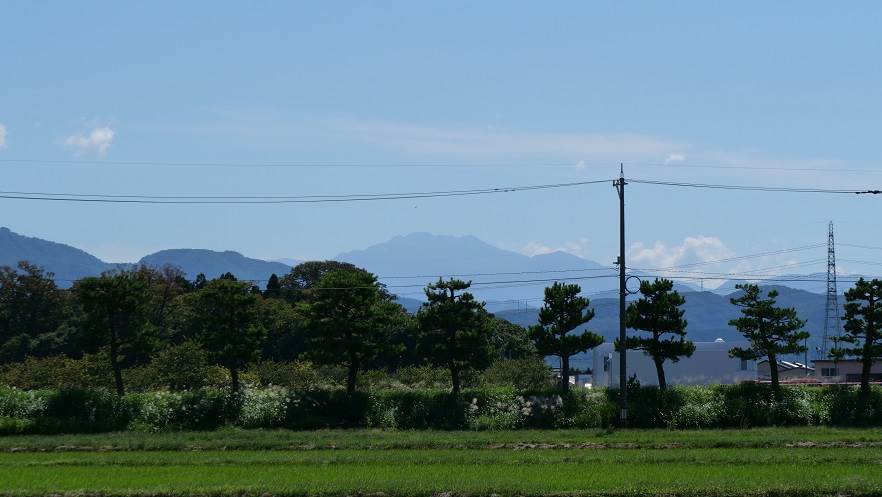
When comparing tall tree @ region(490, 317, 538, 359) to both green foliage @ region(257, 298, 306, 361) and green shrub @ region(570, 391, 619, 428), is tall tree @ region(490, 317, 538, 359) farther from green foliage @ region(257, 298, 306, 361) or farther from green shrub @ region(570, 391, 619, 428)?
green shrub @ region(570, 391, 619, 428)

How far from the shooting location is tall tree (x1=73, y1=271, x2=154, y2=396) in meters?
50.3

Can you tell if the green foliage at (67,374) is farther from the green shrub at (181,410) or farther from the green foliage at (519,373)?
the green foliage at (519,373)

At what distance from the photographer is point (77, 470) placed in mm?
28016

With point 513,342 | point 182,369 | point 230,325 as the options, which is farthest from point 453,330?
point 513,342

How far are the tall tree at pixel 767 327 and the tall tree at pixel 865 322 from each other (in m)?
2.05

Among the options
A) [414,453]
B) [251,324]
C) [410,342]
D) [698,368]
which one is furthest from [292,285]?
[414,453]

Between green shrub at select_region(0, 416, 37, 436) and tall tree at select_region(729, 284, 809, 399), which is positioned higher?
tall tree at select_region(729, 284, 809, 399)

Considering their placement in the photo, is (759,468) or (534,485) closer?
(534,485)

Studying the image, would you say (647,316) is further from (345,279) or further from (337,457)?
(337,457)

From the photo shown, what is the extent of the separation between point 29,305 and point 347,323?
50.2m

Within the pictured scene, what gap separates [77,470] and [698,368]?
58900mm

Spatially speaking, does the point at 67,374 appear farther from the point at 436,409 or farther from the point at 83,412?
the point at 436,409

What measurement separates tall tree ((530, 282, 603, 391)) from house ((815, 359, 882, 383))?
102ft

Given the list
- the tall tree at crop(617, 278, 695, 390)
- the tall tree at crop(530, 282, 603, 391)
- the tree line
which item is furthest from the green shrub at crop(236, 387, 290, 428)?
the tall tree at crop(617, 278, 695, 390)
